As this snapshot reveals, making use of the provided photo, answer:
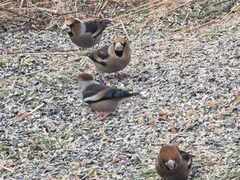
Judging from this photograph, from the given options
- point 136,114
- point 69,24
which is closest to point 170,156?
point 136,114

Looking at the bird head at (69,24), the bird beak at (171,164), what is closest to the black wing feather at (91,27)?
the bird head at (69,24)

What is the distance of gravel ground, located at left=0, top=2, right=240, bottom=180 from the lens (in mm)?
5246

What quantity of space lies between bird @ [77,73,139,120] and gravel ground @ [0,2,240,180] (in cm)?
8

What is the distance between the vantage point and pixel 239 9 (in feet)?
27.0

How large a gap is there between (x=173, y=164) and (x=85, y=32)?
11.3 ft

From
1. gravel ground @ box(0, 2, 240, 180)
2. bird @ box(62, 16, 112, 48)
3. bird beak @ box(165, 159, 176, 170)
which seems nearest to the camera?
bird beak @ box(165, 159, 176, 170)

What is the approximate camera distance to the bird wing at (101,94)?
20.4ft

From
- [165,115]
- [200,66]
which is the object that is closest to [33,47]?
[200,66]

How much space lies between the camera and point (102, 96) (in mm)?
6324

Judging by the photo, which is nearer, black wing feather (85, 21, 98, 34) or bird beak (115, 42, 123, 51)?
bird beak (115, 42, 123, 51)

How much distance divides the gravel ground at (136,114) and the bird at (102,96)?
0.08 meters

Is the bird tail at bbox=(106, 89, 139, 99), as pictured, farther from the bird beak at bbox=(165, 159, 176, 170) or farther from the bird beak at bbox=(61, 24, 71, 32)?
the bird beak at bbox=(61, 24, 71, 32)

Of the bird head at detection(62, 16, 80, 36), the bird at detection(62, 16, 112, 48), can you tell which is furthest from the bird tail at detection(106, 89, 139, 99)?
the bird head at detection(62, 16, 80, 36)

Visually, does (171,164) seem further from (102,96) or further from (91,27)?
(91,27)
